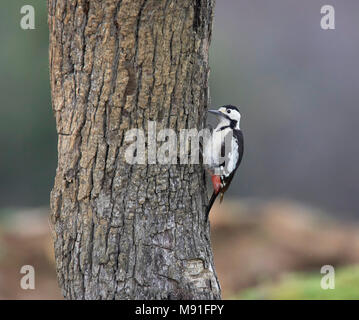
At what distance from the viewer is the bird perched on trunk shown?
5438mm

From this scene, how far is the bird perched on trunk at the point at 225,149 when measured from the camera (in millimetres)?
5438

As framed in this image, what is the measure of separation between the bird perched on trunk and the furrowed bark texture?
92 centimetres

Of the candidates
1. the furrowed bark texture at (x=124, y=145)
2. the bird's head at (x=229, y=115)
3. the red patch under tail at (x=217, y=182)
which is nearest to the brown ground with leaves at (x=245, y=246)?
the red patch under tail at (x=217, y=182)

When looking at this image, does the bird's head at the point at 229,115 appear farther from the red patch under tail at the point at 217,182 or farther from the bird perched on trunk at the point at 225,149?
the red patch under tail at the point at 217,182

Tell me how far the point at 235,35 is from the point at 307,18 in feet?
6.73

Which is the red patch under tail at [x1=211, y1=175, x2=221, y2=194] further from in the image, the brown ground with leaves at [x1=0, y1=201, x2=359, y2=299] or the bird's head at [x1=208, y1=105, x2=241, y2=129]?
the brown ground with leaves at [x1=0, y1=201, x2=359, y2=299]

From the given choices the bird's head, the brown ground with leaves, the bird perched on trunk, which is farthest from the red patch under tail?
the brown ground with leaves

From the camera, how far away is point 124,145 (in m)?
4.26

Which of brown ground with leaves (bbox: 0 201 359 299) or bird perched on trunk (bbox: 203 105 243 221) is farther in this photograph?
brown ground with leaves (bbox: 0 201 359 299)

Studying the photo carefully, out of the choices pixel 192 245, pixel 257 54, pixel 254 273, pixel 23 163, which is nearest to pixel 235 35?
pixel 257 54

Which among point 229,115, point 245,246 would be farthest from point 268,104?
point 229,115

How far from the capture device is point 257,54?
1648cm

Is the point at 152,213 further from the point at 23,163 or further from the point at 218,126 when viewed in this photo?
the point at 23,163

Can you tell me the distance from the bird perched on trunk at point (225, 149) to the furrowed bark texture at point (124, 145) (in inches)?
36.3
